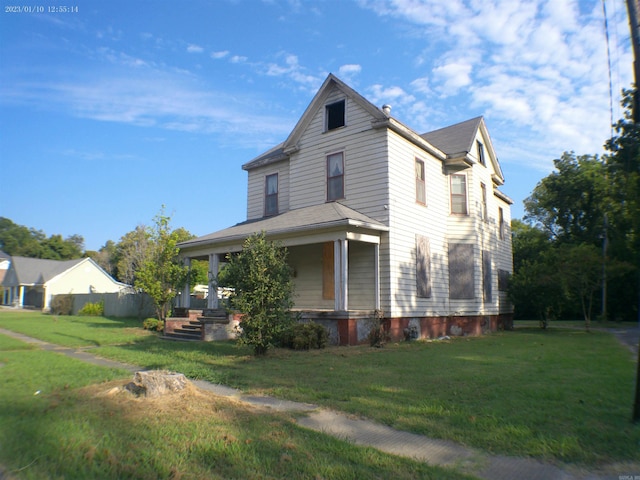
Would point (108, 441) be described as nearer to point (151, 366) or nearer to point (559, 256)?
point (151, 366)

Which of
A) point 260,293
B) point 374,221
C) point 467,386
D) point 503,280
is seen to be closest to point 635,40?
point 467,386

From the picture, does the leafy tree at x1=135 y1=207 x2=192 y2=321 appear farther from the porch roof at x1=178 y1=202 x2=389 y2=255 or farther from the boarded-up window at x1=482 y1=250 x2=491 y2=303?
the boarded-up window at x1=482 y1=250 x2=491 y2=303

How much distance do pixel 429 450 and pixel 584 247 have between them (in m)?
21.2

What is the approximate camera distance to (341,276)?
13.8 m

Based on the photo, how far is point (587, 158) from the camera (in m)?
36.0

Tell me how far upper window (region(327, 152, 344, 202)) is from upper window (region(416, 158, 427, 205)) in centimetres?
287

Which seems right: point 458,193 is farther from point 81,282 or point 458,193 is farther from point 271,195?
point 81,282

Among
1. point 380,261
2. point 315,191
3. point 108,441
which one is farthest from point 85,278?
point 108,441

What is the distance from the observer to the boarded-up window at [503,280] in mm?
22359

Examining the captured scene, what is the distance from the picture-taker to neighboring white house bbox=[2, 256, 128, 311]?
4366cm

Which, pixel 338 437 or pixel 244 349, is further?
pixel 244 349

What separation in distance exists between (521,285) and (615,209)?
14.7 meters

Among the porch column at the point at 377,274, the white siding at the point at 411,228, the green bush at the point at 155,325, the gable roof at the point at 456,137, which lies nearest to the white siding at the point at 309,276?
the porch column at the point at 377,274

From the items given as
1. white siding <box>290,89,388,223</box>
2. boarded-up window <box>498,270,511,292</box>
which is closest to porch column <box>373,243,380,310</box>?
white siding <box>290,89,388,223</box>
